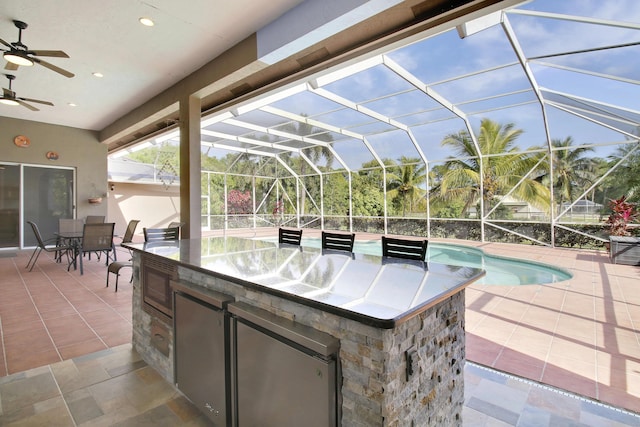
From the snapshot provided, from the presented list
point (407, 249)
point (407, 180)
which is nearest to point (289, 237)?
point (407, 249)

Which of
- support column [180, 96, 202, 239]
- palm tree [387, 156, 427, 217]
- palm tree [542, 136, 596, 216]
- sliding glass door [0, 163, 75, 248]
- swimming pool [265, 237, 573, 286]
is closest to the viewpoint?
support column [180, 96, 202, 239]

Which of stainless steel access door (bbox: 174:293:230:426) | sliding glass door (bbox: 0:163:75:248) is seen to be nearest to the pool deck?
stainless steel access door (bbox: 174:293:230:426)

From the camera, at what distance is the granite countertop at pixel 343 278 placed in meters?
1.14

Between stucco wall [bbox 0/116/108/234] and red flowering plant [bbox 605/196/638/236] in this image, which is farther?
stucco wall [bbox 0/116/108/234]

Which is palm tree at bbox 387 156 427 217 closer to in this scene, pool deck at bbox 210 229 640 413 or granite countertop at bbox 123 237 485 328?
pool deck at bbox 210 229 640 413

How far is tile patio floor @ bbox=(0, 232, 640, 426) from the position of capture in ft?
7.52

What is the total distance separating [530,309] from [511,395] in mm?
1935

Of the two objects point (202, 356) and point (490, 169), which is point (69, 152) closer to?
point (202, 356)

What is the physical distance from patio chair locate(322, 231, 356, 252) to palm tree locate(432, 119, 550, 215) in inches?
279

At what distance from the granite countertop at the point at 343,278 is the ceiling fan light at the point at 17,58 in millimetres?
2862

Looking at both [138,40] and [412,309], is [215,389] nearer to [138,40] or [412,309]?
[412,309]

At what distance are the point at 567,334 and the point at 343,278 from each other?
2.63 metres

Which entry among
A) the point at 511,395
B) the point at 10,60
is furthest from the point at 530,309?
the point at 10,60

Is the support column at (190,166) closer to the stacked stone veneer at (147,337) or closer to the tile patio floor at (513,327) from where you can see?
the tile patio floor at (513,327)
